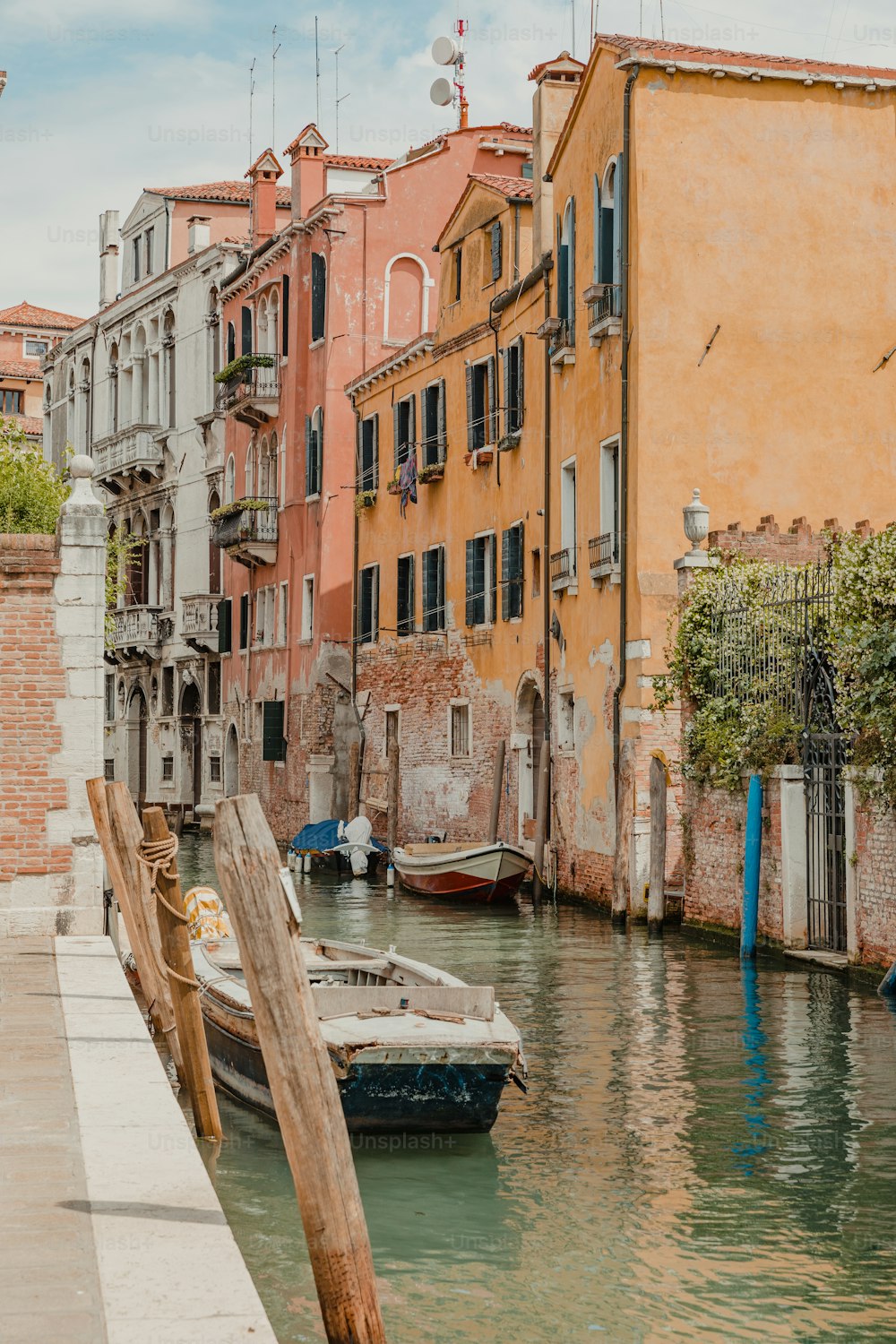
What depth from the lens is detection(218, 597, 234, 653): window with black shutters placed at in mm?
34875

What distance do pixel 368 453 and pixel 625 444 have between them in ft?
37.6

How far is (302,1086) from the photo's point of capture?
15.0 feet

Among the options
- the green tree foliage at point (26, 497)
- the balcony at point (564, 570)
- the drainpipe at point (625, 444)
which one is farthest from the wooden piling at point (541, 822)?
the green tree foliage at point (26, 497)

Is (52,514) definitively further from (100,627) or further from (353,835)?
(100,627)

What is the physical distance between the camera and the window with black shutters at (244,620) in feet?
111

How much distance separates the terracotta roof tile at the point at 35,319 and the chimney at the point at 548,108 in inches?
1355

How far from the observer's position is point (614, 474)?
61.4 feet

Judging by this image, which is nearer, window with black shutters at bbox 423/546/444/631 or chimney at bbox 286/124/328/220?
window with black shutters at bbox 423/546/444/631

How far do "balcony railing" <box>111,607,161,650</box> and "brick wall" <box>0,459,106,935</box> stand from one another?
88.1 ft

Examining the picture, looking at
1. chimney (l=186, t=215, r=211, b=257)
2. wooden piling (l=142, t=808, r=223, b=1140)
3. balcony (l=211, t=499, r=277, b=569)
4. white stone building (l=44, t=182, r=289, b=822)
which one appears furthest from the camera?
chimney (l=186, t=215, r=211, b=257)

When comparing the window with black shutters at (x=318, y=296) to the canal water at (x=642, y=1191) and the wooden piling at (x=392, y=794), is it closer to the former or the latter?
the wooden piling at (x=392, y=794)

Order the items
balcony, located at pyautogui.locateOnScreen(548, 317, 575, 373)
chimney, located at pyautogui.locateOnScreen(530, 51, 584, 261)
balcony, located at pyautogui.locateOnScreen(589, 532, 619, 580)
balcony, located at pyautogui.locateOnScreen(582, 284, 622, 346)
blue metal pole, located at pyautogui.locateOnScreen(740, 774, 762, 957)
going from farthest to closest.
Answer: chimney, located at pyautogui.locateOnScreen(530, 51, 584, 261) < balcony, located at pyautogui.locateOnScreen(548, 317, 575, 373) < balcony, located at pyautogui.locateOnScreen(589, 532, 619, 580) < balcony, located at pyautogui.locateOnScreen(582, 284, 622, 346) < blue metal pole, located at pyautogui.locateOnScreen(740, 774, 762, 957)

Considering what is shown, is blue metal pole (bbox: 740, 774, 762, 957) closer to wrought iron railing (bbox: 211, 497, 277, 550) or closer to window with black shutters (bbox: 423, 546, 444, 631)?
window with black shutters (bbox: 423, 546, 444, 631)

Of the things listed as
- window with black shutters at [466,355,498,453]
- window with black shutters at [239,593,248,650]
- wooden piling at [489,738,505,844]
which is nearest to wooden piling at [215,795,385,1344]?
wooden piling at [489,738,505,844]
